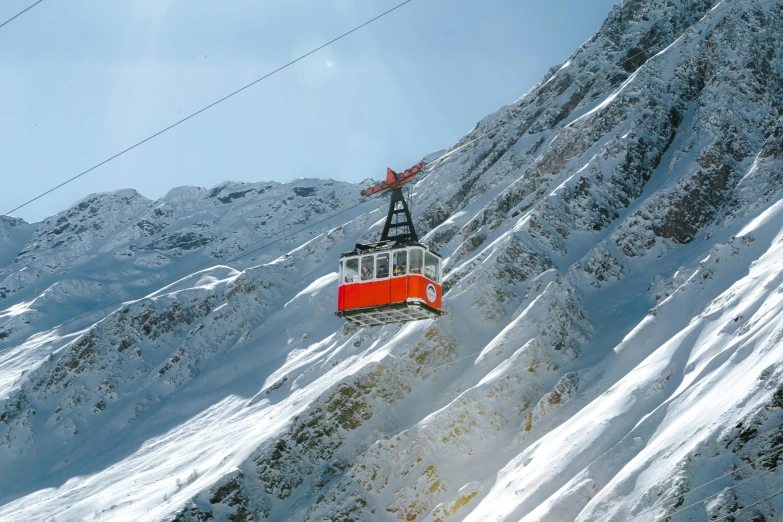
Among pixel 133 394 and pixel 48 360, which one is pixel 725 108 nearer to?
pixel 133 394

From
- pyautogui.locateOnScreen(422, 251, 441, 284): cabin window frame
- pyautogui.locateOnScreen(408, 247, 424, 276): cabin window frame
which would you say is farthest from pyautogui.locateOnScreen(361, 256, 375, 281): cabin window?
pyautogui.locateOnScreen(422, 251, 441, 284): cabin window frame

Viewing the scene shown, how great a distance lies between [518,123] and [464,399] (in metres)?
84.9

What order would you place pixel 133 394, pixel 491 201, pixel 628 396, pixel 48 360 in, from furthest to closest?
pixel 48 360, pixel 133 394, pixel 491 201, pixel 628 396

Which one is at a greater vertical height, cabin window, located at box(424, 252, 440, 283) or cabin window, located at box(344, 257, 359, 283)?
cabin window, located at box(344, 257, 359, 283)

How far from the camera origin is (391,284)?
1475 inches

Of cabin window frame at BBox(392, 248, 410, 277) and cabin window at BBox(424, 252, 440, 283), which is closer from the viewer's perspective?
cabin window frame at BBox(392, 248, 410, 277)

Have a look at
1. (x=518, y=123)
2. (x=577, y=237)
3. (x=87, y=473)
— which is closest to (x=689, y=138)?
(x=577, y=237)

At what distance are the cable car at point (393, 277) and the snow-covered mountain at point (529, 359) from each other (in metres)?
8.57

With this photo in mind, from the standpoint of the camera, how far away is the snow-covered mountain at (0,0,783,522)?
6550 centimetres

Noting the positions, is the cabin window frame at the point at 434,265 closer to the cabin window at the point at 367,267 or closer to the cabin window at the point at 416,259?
the cabin window at the point at 416,259

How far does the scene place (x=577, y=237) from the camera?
107 metres

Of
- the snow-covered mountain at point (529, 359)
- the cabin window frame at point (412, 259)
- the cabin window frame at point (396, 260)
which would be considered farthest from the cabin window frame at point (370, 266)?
the snow-covered mountain at point (529, 359)

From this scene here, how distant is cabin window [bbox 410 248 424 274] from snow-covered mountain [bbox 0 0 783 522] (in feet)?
30.4

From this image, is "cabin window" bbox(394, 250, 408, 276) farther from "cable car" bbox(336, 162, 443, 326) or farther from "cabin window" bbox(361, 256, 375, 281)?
"cabin window" bbox(361, 256, 375, 281)
